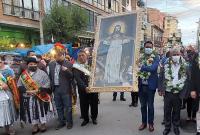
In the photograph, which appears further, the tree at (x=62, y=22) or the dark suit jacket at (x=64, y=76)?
the tree at (x=62, y=22)

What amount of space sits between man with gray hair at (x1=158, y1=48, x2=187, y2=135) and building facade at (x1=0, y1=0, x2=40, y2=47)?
19549 millimetres

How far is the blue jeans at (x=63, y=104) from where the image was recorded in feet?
27.4

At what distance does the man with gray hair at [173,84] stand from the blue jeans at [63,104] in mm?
2338

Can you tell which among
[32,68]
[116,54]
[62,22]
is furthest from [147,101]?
[62,22]

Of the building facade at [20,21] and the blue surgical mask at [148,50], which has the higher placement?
the building facade at [20,21]

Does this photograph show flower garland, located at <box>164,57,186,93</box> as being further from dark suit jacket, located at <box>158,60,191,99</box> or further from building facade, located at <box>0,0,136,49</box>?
building facade, located at <box>0,0,136,49</box>

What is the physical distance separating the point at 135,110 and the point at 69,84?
277cm

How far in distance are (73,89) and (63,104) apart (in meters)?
0.53

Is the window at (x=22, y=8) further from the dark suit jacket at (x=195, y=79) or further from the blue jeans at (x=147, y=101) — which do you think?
the dark suit jacket at (x=195, y=79)

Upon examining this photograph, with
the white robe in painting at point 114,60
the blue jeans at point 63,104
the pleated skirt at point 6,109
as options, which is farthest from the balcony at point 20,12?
the white robe in painting at point 114,60

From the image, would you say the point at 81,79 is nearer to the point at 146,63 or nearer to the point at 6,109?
the point at 146,63

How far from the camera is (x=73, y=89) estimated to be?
348 inches

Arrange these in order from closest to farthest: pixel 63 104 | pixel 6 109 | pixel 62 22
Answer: pixel 6 109
pixel 63 104
pixel 62 22

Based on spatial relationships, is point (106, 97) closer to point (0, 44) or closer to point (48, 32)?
point (0, 44)
